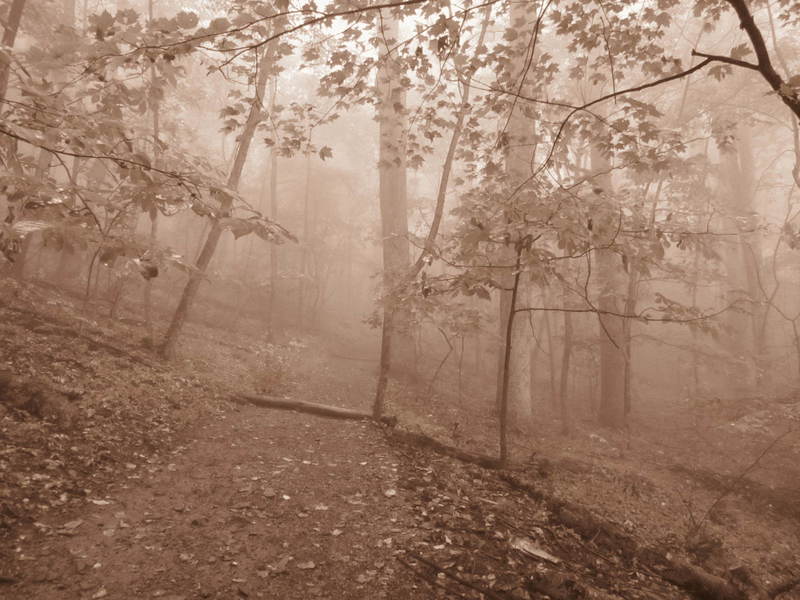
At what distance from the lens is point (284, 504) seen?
15.5 feet

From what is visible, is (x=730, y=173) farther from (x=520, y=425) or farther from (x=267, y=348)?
(x=267, y=348)

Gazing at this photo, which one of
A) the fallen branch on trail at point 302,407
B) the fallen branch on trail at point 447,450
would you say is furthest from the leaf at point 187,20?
the fallen branch on trail at point 302,407

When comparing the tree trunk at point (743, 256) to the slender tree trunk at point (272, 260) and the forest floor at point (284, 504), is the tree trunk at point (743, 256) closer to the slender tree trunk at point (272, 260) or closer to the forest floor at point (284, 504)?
the forest floor at point (284, 504)

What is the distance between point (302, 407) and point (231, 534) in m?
4.41

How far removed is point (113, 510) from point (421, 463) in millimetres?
3436

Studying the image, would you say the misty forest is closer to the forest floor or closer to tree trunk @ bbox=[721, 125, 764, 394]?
the forest floor

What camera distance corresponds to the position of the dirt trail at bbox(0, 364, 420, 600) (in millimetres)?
3355

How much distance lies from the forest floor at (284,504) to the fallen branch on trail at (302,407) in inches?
11.1

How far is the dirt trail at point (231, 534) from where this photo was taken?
3.36 meters

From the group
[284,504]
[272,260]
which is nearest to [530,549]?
[284,504]

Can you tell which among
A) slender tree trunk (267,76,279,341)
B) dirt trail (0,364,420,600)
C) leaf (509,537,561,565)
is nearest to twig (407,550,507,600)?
dirt trail (0,364,420,600)

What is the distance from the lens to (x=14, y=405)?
199 inches

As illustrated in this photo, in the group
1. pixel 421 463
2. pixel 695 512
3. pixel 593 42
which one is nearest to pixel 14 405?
pixel 421 463

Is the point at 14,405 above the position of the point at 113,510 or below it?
above
